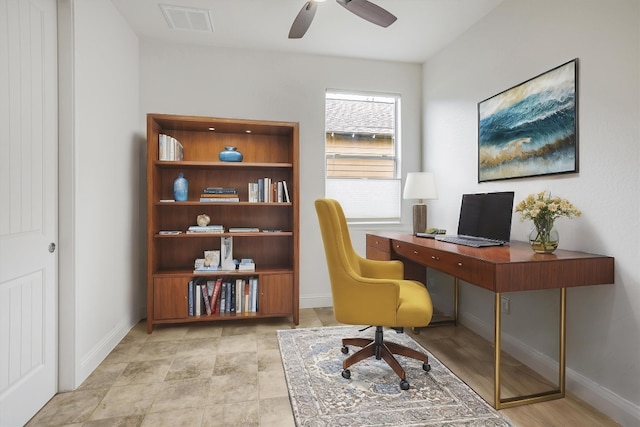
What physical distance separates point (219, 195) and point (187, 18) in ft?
4.85

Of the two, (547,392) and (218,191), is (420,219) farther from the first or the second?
(218,191)

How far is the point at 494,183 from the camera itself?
258cm

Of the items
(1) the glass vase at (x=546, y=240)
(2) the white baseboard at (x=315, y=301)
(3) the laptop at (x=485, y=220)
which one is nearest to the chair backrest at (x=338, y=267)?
(3) the laptop at (x=485, y=220)

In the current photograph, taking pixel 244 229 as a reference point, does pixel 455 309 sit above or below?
below

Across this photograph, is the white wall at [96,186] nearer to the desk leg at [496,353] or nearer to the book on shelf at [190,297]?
the book on shelf at [190,297]

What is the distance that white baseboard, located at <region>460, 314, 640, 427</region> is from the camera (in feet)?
5.32

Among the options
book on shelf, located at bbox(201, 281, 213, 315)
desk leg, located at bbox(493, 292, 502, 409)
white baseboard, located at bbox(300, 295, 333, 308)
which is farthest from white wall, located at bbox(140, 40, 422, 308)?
desk leg, located at bbox(493, 292, 502, 409)

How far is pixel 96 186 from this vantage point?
7.36ft

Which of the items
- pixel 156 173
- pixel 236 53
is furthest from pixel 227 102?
pixel 156 173

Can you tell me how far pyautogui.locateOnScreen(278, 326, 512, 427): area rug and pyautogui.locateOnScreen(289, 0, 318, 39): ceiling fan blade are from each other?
233 cm

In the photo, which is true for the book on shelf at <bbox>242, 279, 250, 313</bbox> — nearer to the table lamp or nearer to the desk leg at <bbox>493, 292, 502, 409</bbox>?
the table lamp

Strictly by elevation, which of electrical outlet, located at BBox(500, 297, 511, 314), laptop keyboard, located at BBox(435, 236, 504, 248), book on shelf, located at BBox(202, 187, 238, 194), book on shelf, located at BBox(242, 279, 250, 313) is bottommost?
book on shelf, located at BBox(242, 279, 250, 313)

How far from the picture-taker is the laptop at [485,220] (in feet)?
7.19

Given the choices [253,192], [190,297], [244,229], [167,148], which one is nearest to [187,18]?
[167,148]
